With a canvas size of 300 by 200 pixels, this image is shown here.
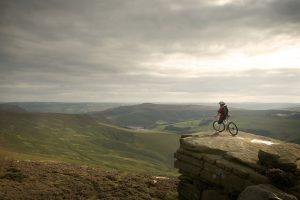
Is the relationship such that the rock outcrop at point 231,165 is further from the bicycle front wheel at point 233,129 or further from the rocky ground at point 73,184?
the rocky ground at point 73,184

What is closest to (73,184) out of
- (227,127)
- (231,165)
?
(231,165)

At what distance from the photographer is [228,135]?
146 ft

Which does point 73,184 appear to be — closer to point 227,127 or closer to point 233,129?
point 227,127

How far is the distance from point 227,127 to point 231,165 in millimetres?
12662

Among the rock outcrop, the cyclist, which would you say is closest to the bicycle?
the cyclist

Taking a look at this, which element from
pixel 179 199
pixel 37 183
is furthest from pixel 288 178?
pixel 37 183

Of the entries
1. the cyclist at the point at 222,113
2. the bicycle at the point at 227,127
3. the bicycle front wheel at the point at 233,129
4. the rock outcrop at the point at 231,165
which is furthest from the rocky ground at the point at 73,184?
the cyclist at the point at 222,113

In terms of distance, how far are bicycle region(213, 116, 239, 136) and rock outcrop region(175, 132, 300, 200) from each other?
5.88 ft

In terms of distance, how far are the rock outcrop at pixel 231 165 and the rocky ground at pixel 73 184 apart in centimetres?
510

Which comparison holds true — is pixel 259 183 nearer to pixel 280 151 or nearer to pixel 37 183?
pixel 280 151

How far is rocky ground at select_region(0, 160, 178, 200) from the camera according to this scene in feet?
120

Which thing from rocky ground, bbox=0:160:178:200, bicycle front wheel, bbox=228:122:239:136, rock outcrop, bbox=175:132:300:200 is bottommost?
rocky ground, bbox=0:160:178:200

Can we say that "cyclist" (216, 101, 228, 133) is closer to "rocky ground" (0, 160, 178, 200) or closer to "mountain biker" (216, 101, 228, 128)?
"mountain biker" (216, 101, 228, 128)

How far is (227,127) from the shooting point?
45219mm
